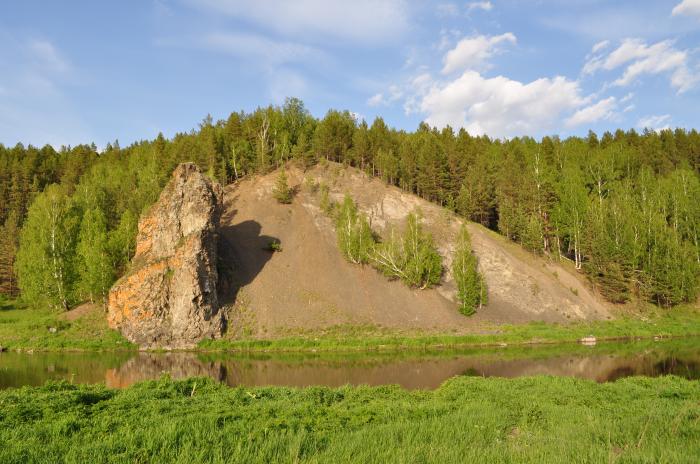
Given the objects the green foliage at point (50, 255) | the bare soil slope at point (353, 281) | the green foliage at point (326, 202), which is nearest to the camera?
the bare soil slope at point (353, 281)

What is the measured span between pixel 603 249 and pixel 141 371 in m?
67.0

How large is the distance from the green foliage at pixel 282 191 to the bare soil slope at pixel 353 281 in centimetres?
122

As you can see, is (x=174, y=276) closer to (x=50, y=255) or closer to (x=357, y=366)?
(x=50, y=255)

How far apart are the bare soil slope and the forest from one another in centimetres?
675

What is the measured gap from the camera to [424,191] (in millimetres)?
87375

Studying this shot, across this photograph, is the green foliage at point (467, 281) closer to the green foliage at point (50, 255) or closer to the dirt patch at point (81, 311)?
the dirt patch at point (81, 311)

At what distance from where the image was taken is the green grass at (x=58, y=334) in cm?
5147

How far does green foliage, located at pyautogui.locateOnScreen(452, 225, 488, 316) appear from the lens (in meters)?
60.5

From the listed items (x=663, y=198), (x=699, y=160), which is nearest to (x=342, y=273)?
(x=663, y=198)

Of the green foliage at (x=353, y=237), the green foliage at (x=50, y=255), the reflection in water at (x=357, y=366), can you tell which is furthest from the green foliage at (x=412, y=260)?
the green foliage at (x=50, y=255)

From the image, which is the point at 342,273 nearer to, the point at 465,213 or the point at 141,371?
the point at 465,213

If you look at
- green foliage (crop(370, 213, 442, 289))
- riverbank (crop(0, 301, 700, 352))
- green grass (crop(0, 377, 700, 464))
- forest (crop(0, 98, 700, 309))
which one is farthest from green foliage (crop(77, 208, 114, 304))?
green grass (crop(0, 377, 700, 464))

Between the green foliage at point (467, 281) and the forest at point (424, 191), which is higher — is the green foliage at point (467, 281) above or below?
below

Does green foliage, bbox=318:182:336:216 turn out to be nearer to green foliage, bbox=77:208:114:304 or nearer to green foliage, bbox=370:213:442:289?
green foliage, bbox=370:213:442:289
